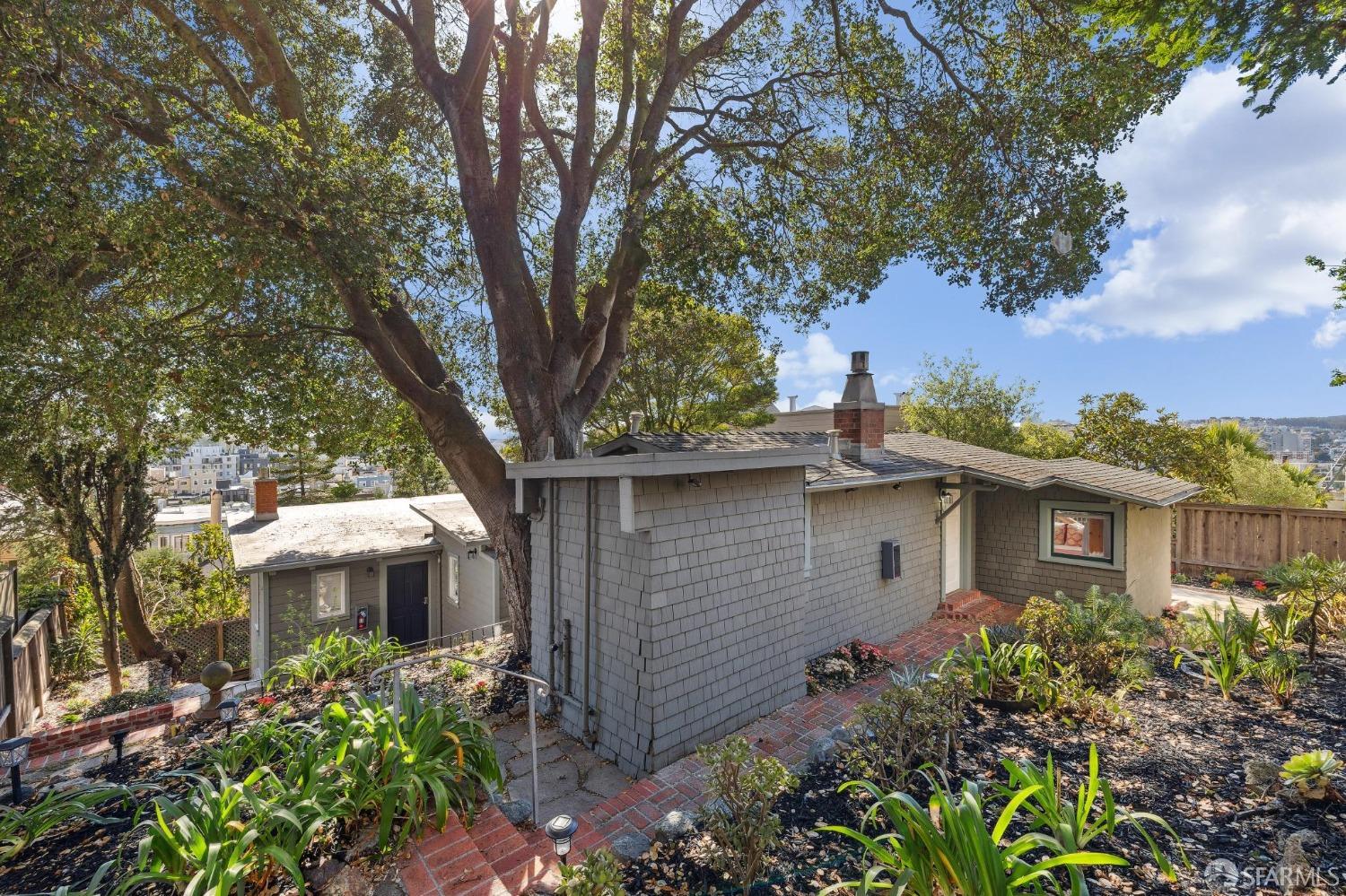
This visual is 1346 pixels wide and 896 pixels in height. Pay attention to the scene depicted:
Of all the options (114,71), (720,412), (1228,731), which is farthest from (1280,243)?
(114,71)

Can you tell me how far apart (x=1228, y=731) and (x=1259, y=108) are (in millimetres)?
5615

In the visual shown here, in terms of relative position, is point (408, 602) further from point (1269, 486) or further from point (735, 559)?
point (1269, 486)

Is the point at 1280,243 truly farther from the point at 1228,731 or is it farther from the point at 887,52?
the point at 1228,731

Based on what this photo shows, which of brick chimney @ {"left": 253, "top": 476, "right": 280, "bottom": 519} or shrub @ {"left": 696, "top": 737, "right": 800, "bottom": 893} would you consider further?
brick chimney @ {"left": 253, "top": 476, "right": 280, "bottom": 519}

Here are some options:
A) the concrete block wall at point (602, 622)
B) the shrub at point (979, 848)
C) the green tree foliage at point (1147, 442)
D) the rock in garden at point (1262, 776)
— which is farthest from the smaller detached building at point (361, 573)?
the green tree foliage at point (1147, 442)

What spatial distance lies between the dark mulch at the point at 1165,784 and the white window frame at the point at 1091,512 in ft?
Result: 10.5

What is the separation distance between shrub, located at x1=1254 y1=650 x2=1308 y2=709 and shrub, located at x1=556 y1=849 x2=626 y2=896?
6.44 m

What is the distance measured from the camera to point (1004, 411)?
22344 mm

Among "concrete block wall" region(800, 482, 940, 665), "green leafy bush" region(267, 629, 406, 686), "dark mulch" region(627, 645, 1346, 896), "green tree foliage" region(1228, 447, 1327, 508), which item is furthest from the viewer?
"green tree foliage" region(1228, 447, 1327, 508)

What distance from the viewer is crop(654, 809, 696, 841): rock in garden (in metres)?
3.60

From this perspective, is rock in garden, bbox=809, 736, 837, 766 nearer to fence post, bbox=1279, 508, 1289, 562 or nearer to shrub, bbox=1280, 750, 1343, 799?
shrub, bbox=1280, 750, 1343, 799

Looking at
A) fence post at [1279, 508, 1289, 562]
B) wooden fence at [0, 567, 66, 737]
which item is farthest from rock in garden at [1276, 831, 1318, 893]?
fence post at [1279, 508, 1289, 562]

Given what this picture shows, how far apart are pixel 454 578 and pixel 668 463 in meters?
9.42

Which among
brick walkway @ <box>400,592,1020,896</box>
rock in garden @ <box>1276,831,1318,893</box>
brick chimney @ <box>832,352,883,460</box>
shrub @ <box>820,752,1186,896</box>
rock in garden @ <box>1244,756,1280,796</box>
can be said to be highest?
brick chimney @ <box>832,352,883,460</box>
